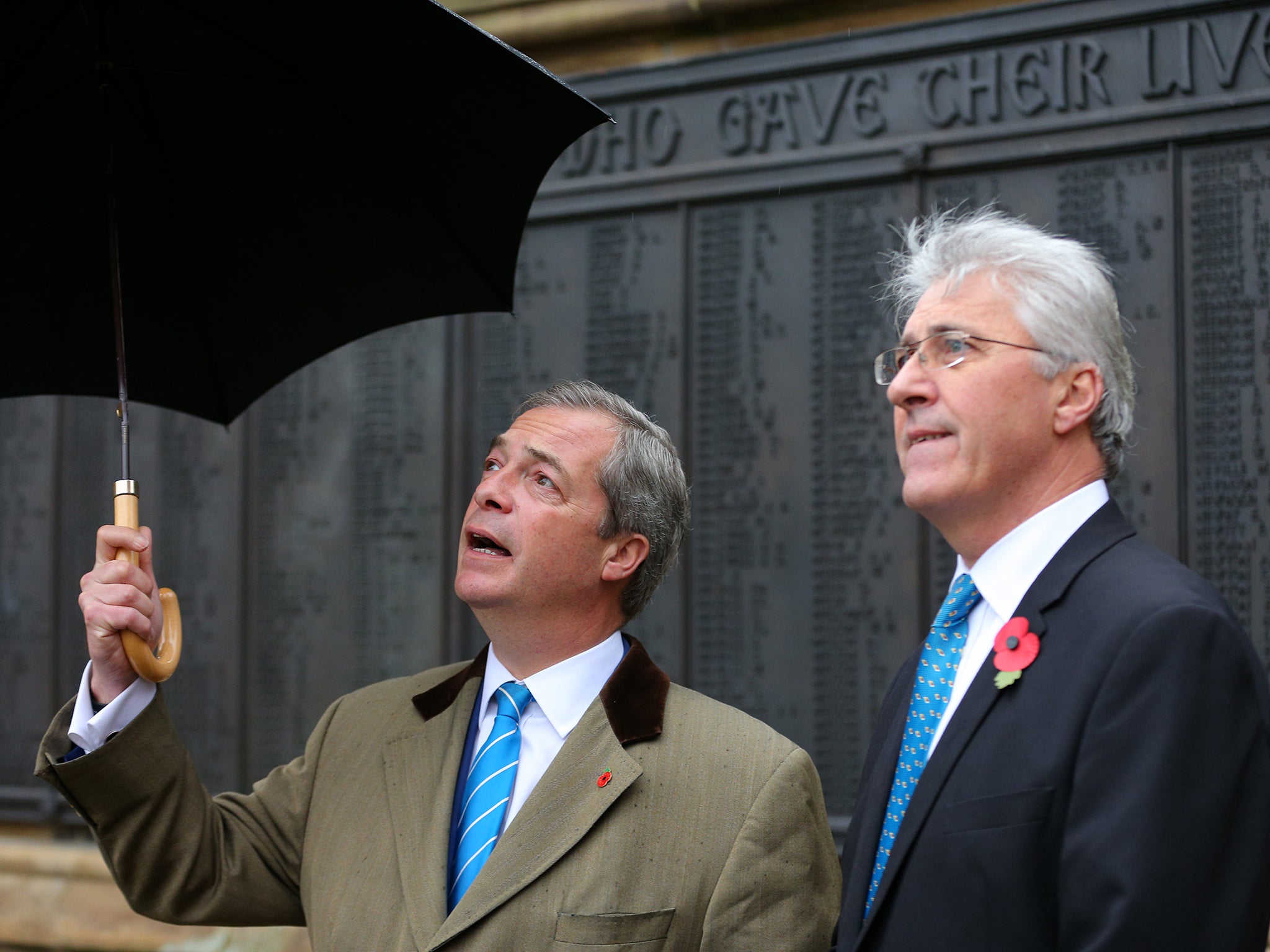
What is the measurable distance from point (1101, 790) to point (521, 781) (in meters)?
1.03

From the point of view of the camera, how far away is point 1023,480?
5.86ft

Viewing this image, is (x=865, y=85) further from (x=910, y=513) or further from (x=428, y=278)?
(x=428, y=278)

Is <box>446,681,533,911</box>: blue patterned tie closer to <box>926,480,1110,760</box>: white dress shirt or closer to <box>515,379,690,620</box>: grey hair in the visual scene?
<box>515,379,690,620</box>: grey hair

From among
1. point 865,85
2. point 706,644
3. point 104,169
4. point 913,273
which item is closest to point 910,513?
point 706,644

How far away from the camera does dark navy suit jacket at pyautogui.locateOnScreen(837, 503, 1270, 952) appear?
1387 millimetres

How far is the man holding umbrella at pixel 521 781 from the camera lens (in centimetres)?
197

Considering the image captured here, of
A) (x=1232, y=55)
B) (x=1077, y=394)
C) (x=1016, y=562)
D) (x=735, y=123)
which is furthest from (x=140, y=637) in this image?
(x=1232, y=55)

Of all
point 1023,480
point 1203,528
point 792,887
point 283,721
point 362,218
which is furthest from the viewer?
point 283,721

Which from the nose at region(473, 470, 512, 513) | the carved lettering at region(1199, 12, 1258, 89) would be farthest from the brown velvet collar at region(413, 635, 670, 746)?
the carved lettering at region(1199, 12, 1258, 89)

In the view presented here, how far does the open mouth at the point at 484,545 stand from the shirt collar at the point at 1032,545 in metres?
0.89

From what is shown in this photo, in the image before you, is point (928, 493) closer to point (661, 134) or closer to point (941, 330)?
point (941, 330)

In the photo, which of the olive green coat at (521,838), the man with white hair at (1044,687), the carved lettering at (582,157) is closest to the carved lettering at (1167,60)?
the carved lettering at (582,157)

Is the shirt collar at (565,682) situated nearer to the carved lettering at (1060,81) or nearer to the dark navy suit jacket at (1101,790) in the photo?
the dark navy suit jacket at (1101,790)

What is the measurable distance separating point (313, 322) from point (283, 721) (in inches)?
104
